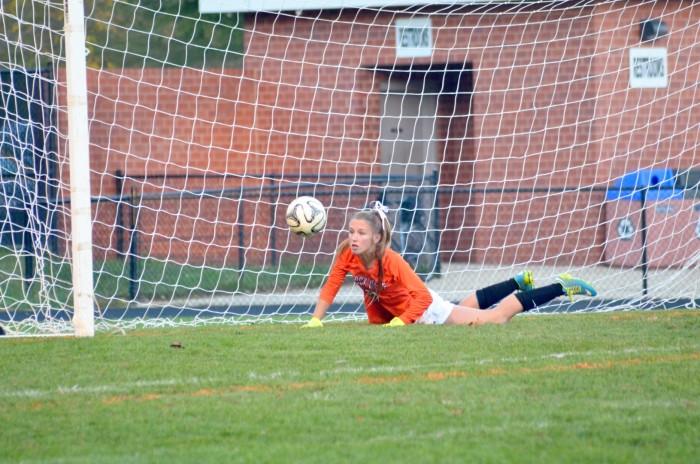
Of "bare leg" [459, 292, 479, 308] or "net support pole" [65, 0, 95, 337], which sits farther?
"bare leg" [459, 292, 479, 308]

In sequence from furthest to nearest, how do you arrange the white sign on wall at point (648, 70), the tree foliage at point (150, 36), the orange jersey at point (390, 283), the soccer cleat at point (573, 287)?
the tree foliage at point (150, 36) → the white sign on wall at point (648, 70) → the soccer cleat at point (573, 287) → the orange jersey at point (390, 283)

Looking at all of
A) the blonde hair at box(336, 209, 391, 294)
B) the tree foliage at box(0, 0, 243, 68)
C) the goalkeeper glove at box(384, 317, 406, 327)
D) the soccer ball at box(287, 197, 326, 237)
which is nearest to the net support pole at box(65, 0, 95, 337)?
the soccer ball at box(287, 197, 326, 237)

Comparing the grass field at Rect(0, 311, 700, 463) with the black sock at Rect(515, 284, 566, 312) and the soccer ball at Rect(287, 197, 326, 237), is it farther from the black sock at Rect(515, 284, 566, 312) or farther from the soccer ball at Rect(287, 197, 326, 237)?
the soccer ball at Rect(287, 197, 326, 237)

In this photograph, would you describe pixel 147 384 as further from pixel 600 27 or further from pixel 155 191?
pixel 600 27

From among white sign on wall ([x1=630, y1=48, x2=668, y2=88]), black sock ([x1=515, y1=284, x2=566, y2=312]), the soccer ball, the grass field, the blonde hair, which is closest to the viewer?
the grass field

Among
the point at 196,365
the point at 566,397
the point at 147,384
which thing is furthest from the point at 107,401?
the point at 566,397

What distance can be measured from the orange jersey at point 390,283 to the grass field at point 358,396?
1.16ft

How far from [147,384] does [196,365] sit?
0.65 meters

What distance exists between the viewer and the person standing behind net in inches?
352

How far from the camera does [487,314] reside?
9477 mm

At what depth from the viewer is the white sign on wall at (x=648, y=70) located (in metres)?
16.3

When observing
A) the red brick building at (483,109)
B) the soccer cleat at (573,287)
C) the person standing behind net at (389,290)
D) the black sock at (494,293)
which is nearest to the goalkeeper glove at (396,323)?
the person standing behind net at (389,290)

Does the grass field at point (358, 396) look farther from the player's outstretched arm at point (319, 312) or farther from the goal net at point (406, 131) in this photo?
the goal net at point (406, 131)

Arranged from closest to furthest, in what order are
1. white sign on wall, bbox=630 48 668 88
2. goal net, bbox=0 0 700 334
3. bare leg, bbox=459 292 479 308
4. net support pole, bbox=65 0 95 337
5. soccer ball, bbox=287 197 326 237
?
net support pole, bbox=65 0 95 337 → soccer ball, bbox=287 197 326 237 → bare leg, bbox=459 292 479 308 → goal net, bbox=0 0 700 334 → white sign on wall, bbox=630 48 668 88
